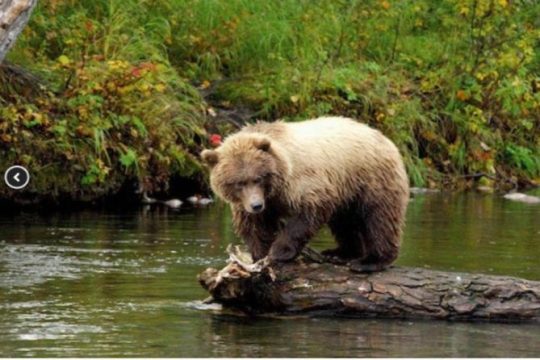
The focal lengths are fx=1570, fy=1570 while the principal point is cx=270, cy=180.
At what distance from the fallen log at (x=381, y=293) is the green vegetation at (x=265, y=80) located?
744 cm

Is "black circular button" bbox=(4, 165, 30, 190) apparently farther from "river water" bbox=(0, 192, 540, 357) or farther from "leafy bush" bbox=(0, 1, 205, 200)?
"river water" bbox=(0, 192, 540, 357)

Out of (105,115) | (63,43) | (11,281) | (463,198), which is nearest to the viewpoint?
(11,281)

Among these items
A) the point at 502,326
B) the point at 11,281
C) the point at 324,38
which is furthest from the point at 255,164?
the point at 324,38

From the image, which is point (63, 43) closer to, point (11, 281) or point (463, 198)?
point (463, 198)

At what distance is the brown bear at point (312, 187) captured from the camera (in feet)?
31.3

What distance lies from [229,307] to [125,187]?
26.6 ft

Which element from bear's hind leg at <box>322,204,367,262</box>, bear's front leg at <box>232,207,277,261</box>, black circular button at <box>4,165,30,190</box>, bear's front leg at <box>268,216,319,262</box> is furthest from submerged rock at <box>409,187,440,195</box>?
bear's front leg at <box>268,216,319,262</box>

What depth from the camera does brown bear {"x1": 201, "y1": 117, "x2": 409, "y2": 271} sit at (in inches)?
376

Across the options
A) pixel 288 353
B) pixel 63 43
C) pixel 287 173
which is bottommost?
pixel 288 353

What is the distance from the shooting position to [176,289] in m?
11.3

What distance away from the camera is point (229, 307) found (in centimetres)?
1009

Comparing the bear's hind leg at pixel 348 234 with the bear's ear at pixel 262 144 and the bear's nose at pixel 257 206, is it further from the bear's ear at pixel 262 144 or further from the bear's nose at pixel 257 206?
the bear's nose at pixel 257 206

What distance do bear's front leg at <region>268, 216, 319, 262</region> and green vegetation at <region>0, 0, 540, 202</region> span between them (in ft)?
24.5

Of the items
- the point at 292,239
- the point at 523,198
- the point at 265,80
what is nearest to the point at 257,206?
the point at 292,239
